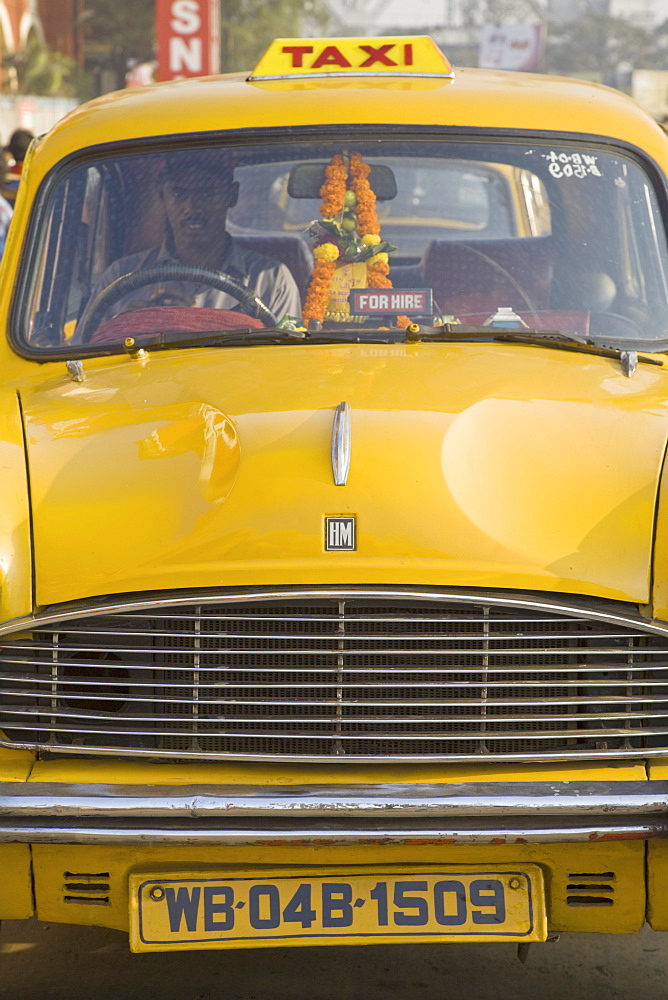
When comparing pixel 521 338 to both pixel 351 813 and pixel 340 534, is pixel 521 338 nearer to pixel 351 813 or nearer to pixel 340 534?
pixel 340 534

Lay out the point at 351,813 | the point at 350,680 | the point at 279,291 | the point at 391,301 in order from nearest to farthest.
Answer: the point at 351,813 < the point at 350,680 < the point at 391,301 < the point at 279,291

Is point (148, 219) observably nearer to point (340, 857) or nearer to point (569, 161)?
point (569, 161)

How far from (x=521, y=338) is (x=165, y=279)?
1.05 metres

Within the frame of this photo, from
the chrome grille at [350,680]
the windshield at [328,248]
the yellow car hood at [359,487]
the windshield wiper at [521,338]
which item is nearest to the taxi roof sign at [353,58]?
the windshield at [328,248]

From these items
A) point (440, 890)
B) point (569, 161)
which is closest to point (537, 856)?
point (440, 890)

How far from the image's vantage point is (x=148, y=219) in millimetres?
4090

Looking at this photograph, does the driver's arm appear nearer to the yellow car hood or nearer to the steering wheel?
the steering wheel

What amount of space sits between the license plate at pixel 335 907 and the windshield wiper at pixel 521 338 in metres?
1.46

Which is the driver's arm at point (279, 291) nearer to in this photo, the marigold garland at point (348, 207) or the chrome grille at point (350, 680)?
the marigold garland at point (348, 207)

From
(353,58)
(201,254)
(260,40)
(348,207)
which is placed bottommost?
(260,40)

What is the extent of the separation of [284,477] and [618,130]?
1862 millimetres

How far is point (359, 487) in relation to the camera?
2896 mm

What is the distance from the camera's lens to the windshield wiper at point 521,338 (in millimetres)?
3699

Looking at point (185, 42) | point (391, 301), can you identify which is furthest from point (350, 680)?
point (185, 42)
